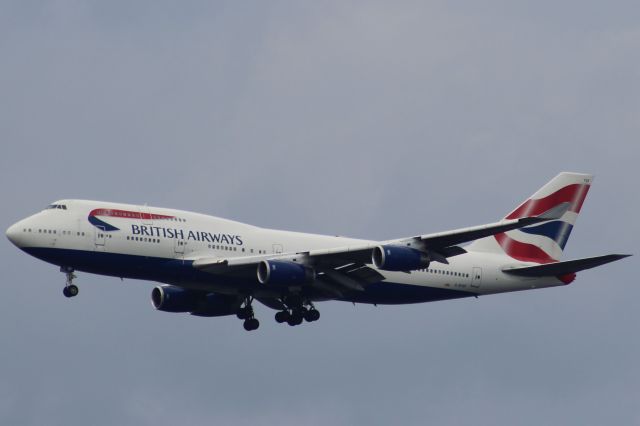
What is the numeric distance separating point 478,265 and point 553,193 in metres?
6.88

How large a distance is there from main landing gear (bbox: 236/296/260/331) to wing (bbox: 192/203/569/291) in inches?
253

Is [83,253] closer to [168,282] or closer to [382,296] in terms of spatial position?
[168,282]

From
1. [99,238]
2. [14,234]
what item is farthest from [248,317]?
[14,234]

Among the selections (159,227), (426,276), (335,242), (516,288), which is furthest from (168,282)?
(516,288)

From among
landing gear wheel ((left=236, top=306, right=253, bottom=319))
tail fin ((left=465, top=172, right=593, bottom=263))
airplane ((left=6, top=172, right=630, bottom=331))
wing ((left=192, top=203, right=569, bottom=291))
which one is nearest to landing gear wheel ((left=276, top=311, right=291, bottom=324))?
airplane ((left=6, top=172, right=630, bottom=331))

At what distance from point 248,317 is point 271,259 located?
8704mm

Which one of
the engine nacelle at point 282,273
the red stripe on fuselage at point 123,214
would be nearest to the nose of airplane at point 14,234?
the red stripe on fuselage at point 123,214

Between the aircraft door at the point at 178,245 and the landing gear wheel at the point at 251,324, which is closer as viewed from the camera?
the aircraft door at the point at 178,245

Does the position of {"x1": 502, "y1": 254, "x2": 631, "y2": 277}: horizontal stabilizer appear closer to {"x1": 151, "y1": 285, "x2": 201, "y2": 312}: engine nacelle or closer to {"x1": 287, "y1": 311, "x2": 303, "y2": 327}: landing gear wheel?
{"x1": 287, "y1": 311, "x2": 303, "y2": 327}: landing gear wheel

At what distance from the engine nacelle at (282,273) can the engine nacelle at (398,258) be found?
3.58 metres

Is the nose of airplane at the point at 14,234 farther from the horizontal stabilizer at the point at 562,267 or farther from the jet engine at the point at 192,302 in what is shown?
the horizontal stabilizer at the point at 562,267

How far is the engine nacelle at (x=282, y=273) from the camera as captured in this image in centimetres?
6388

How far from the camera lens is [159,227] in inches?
2579

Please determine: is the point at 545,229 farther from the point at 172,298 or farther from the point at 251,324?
the point at 172,298
